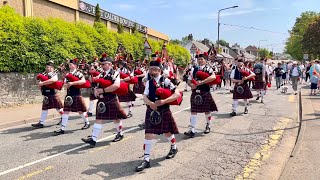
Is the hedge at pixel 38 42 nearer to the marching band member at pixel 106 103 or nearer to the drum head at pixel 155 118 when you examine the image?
the marching band member at pixel 106 103

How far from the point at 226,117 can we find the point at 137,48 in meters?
15.4

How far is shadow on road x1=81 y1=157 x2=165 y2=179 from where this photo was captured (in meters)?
4.93

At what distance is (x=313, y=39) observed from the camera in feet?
196

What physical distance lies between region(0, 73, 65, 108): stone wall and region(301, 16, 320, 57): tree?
2290 inches

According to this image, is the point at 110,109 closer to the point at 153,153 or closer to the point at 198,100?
the point at 153,153

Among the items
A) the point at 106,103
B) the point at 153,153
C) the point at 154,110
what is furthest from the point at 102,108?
the point at 154,110

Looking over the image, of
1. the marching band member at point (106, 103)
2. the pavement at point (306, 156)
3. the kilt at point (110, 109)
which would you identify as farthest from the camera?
the kilt at point (110, 109)

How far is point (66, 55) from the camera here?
14.5m

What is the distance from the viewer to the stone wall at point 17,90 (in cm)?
1195

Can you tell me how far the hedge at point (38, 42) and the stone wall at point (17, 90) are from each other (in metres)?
0.28

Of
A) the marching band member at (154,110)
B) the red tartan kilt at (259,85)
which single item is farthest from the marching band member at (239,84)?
the marching band member at (154,110)

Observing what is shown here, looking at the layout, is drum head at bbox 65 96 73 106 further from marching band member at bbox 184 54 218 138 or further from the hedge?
the hedge

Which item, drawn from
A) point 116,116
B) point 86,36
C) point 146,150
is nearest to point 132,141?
point 116,116

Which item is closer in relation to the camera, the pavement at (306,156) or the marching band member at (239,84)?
the pavement at (306,156)
